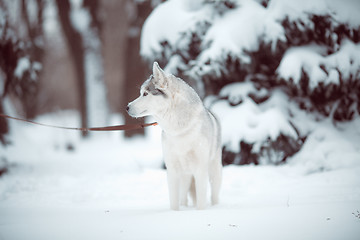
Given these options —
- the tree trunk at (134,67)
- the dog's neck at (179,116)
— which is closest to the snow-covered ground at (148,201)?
the dog's neck at (179,116)

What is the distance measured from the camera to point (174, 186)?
370cm

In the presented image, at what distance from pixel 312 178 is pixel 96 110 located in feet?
29.5

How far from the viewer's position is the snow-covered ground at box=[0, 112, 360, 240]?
Result: 105 inches

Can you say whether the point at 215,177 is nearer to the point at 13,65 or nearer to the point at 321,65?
the point at 321,65

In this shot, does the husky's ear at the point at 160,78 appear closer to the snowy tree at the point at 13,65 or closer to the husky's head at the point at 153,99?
the husky's head at the point at 153,99

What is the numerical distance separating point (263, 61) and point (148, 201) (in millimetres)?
4255

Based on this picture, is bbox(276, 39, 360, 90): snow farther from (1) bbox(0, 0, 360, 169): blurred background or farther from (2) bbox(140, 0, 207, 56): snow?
(2) bbox(140, 0, 207, 56): snow

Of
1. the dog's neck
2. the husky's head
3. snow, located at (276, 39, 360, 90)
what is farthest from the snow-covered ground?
snow, located at (276, 39, 360, 90)

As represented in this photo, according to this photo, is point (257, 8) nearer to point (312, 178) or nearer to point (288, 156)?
point (288, 156)

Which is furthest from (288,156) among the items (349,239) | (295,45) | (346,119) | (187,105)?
(349,239)

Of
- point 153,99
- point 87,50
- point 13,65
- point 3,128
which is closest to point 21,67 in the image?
point 13,65

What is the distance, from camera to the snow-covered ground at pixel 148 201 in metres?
2.66

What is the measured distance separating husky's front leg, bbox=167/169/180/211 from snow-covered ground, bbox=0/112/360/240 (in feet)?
0.80

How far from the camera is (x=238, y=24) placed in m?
6.51
